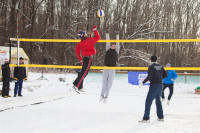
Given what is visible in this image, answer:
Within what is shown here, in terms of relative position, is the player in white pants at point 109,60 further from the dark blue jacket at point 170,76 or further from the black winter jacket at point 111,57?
the dark blue jacket at point 170,76

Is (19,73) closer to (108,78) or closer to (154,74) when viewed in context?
(108,78)

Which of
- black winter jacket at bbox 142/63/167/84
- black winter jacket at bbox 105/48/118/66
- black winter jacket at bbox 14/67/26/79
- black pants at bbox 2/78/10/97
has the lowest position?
black pants at bbox 2/78/10/97

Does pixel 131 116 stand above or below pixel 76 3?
below

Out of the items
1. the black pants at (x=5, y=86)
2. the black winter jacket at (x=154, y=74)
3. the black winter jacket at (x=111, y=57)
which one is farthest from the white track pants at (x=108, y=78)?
the black pants at (x=5, y=86)

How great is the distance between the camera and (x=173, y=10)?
81.5ft

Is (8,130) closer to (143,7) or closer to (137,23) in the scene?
(137,23)

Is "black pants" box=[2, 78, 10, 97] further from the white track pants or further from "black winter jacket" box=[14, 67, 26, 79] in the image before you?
the white track pants

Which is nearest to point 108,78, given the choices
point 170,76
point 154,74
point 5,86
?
point 154,74

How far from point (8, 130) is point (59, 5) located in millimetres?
21643

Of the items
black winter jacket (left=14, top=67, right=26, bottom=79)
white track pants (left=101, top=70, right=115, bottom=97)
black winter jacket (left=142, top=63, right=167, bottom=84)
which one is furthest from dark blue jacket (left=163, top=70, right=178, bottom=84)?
black winter jacket (left=14, top=67, right=26, bottom=79)

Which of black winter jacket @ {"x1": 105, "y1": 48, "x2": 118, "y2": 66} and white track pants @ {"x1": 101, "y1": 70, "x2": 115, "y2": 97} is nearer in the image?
black winter jacket @ {"x1": 105, "y1": 48, "x2": 118, "y2": 66}

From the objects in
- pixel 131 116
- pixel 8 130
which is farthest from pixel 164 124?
pixel 8 130

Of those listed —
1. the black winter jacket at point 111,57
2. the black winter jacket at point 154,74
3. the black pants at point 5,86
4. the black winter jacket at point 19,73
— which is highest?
the black winter jacket at point 111,57

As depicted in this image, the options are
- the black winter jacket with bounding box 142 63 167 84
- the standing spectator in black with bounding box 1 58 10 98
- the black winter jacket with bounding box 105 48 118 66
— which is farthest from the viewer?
the standing spectator in black with bounding box 1 58 10 98
